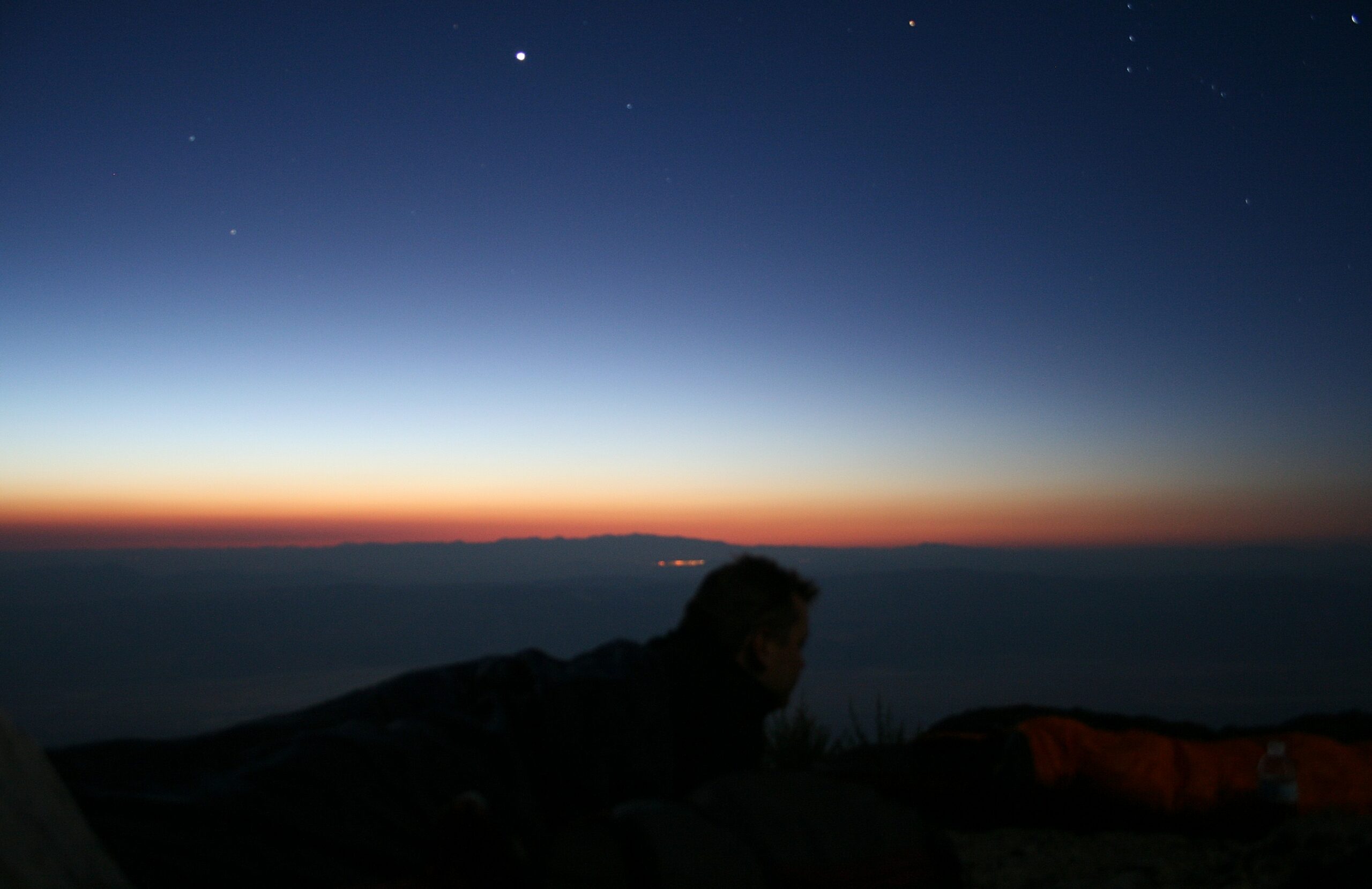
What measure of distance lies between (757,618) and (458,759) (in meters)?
0.89

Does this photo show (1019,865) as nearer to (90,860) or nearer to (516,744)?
(516,744)

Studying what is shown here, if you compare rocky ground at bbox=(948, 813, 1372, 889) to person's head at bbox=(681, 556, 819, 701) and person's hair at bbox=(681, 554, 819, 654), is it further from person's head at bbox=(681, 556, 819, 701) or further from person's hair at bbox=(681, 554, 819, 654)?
person's hair at bbox=(681, 554, 819, 654)

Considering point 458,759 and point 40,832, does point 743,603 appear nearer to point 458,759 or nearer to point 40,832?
point 458,759

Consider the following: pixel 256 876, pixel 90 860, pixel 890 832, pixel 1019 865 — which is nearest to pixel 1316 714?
pixel 1019 865

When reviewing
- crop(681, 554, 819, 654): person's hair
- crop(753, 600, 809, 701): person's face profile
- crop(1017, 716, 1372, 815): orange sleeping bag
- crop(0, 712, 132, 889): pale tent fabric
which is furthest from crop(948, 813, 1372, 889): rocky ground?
crop(0, 712, 132, 889): pale tent fabric

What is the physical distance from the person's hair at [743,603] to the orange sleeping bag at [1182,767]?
1527mm

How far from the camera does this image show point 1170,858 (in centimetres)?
284

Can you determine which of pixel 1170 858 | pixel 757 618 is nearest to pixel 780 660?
pixel 757 618

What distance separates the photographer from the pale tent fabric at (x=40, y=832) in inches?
48.4

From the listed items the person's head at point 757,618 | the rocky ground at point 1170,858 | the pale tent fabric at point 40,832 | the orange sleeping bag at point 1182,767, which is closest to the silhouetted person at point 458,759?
the person's head at point 757,618

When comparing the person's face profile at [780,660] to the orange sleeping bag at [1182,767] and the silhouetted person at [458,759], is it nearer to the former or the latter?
the silhouetted person at [458,759]

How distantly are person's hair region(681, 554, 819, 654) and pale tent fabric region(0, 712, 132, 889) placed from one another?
1455 millimetres

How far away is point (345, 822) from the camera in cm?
172

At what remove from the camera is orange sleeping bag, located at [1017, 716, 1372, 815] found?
3125mm
